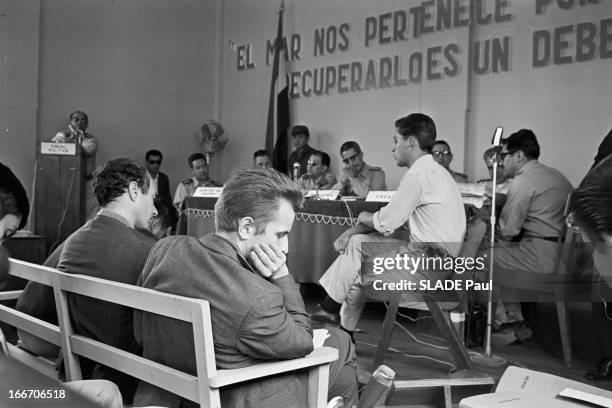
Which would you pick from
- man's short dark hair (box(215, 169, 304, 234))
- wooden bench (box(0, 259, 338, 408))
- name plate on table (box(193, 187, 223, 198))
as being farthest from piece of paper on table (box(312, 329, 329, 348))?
name plate on table (box(193, 187, 223, 198))

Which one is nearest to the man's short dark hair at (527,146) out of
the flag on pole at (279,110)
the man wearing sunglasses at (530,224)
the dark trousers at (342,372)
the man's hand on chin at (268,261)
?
the man wearing sunglasses at (530,224)

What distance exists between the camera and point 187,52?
7711 millimetres

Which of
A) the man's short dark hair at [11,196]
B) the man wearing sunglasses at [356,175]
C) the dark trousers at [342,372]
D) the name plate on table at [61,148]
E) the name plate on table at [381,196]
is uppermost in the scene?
the name plate on table at [61,148]

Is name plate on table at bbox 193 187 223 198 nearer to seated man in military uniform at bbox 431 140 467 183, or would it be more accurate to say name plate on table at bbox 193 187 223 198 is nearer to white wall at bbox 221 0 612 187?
seated man in military uniform at bbox 431 140 467 183

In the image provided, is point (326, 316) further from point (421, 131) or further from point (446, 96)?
point (446, 96)

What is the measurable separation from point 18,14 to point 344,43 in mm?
3292

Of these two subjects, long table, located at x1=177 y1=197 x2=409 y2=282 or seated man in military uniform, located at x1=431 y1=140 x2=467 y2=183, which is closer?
long table, located at x1=177 y1=197 x2=409 y2=282

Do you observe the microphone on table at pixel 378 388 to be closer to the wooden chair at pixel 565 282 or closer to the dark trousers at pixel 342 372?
the dark trousers at pixel 342 372

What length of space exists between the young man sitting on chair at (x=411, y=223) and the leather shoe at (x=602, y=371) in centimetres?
75

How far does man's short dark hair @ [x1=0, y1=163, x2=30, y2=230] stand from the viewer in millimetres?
726

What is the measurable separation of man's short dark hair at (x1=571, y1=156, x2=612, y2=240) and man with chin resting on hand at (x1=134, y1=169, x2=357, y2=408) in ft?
1.90

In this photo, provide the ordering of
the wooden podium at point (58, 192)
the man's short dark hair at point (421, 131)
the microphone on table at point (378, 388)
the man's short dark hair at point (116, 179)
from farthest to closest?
the wooden podium at point (58, 192)
the man's short dark hair at point (421, 131)
the man's short dark hair at point (116, 179)
the microphone on table at point (378, 388)

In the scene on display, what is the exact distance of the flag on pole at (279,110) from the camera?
6750 mm

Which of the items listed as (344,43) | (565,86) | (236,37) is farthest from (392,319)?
(236,37)
